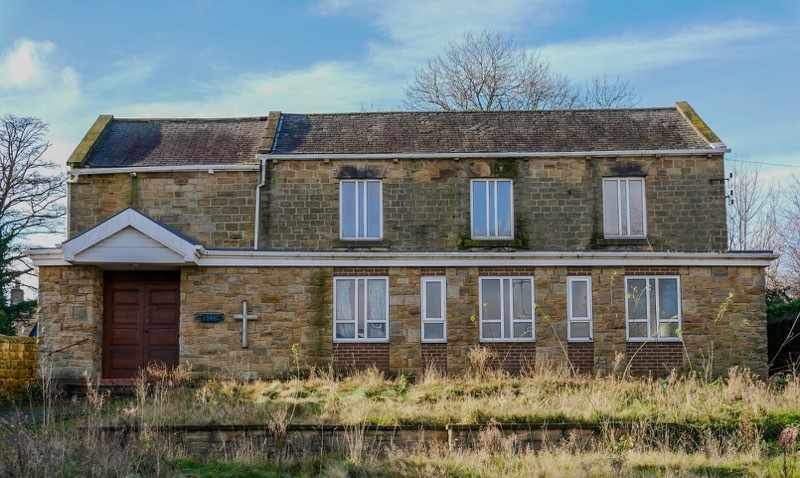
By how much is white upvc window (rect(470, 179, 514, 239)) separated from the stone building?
5 cm

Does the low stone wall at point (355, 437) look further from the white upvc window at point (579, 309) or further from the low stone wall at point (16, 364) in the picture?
the low stone wall at point (16, 364)

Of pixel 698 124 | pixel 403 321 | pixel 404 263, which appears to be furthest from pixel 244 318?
pixel 698 124

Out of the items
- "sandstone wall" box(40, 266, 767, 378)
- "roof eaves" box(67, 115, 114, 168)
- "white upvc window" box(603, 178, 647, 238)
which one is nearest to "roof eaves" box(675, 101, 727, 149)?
"white upvc window" box(603, 178, 647, 238)

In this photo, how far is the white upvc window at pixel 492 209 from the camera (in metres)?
25.9

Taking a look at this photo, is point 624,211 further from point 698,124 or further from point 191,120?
point 191,120

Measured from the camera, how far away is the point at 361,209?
26.0 metres

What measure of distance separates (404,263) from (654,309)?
608 cm

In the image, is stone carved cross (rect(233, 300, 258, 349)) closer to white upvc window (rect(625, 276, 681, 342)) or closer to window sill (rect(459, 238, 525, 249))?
window sill (rect(459, 238, 525, 249))

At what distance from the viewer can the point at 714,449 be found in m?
13.5

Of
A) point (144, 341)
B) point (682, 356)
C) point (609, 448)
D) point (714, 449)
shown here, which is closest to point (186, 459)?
point (609, 448)

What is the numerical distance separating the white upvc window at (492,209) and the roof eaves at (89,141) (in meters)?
11.2

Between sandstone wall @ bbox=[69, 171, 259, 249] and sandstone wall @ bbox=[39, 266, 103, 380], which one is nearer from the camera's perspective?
sandstone wall @ bbox=[39, 266, 103, 380]

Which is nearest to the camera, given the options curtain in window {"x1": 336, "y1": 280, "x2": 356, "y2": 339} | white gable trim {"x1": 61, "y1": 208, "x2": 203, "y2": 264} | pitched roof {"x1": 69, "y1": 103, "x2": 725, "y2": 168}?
white gable trim {"x1": 61, "y1": 208, "x2": 203, "y2": 264}

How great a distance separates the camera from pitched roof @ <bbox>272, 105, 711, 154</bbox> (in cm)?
2641
